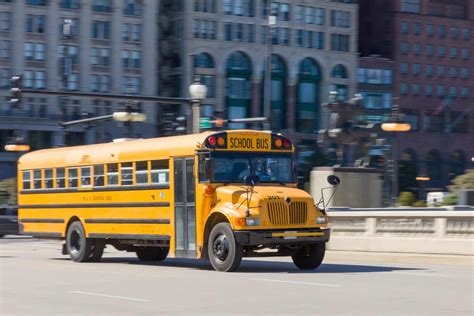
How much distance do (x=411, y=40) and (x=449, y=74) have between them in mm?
7294

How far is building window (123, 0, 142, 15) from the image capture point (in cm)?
10306

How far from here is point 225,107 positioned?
10819cm

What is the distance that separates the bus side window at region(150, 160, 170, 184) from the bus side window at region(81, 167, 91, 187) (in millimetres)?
2673

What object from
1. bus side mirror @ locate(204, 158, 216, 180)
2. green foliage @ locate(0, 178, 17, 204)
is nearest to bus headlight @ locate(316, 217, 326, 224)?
bus side mirror @ locate(204, 158, 216, 180)

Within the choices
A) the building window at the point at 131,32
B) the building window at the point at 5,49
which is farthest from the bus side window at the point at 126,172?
the building window at the point at 131,32

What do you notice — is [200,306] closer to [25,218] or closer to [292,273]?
[292,273]

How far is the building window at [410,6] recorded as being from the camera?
12975 cm

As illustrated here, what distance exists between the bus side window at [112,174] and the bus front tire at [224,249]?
13.2ft

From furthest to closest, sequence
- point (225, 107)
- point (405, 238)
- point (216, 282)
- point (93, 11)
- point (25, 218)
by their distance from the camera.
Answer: point (225, 107) → point (93, 11) → point (25, 218) → point (405, 238) → point (216, 282)

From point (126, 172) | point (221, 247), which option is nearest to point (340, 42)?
point (126, 172)

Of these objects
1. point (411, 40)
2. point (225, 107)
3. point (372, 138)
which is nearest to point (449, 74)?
point (411, 40)

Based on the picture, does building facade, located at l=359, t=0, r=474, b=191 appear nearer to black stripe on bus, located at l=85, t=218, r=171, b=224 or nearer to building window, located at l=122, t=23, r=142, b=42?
building window, located at l=122, t=23, r=142, b=42

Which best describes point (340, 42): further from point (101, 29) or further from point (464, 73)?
point (101, 29)

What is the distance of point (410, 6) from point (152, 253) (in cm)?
10969
